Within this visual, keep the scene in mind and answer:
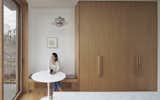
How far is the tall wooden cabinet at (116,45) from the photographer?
550cm

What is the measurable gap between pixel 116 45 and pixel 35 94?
2.19 metres

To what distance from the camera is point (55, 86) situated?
5.40 metres

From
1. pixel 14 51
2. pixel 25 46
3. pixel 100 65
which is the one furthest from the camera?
pixel 25 46

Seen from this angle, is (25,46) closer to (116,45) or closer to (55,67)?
(55,67)

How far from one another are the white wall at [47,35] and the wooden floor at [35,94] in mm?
704

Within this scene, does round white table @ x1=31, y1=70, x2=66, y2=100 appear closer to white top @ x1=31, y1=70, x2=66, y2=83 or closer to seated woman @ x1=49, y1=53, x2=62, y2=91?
white top @ x1=31, y1=70, x2=66, y2=83

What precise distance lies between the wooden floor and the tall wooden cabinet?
95 centimetres

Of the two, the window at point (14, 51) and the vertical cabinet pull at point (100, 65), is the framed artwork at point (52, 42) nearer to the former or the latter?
the window at point (14, 51)

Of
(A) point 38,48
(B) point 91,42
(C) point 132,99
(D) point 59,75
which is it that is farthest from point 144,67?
(C) point 132,99

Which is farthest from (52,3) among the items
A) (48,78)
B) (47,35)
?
(48,78)

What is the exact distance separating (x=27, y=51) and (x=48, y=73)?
116 centimetres

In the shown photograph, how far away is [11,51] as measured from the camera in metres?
4.63

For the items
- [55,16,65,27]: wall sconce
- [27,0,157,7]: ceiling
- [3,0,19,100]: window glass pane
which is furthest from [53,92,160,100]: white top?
[55,16,65,27]: wall sconce

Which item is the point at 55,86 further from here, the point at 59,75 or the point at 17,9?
the point at 17,9
